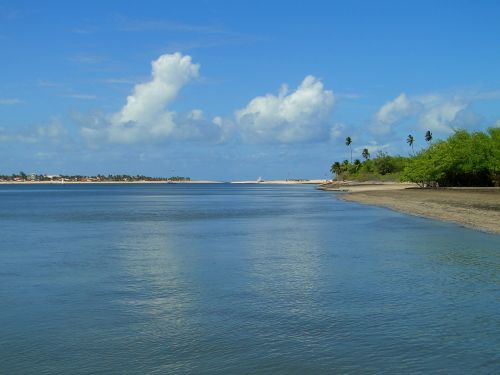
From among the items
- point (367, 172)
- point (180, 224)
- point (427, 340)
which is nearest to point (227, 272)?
point (427, 340)

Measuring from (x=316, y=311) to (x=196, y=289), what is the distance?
4746 millimetres

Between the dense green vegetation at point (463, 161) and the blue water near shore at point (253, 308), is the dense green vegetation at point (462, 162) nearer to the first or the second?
the dense green vegetation at point (463, 161)

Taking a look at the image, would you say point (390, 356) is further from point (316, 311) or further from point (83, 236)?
point (83, 236)

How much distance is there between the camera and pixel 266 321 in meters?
13.9

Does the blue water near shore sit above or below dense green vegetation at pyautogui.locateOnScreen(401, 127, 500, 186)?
below

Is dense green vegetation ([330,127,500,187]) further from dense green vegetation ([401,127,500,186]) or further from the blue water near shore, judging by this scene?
the blue water near shore

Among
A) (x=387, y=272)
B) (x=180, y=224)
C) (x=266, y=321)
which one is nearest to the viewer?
(x=266, y=321)

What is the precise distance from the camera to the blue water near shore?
11.1m

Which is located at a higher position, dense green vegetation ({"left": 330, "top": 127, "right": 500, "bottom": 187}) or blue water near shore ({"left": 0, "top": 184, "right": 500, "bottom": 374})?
dense green vegetation ({"left": 330, "top": 127, "right": 500, "bottom": 187})

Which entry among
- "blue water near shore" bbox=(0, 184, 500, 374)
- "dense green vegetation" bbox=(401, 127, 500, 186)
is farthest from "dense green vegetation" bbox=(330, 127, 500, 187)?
"blue water near shore" bbox=(0, 184, 500, 374)

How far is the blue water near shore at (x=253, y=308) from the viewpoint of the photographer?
11078 mm

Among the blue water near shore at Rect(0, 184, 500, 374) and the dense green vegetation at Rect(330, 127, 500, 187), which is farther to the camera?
the dense green vegetation at Rect(330, 127, 500, 187)

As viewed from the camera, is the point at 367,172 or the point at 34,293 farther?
the point at 367,172

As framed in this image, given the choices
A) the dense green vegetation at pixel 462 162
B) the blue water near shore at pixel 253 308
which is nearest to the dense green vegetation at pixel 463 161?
the dense green vegetation at pixel 462 162
